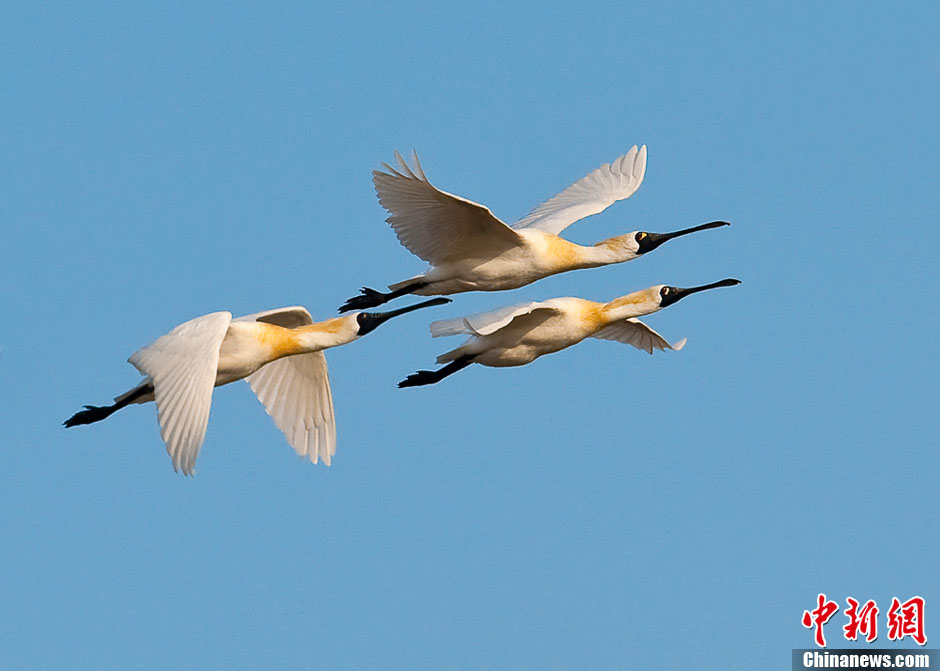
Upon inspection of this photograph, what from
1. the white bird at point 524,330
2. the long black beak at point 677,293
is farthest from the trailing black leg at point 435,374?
the long black beak at point 677,293

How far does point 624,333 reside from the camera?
2336 cm

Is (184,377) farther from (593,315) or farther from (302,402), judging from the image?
(593,315)

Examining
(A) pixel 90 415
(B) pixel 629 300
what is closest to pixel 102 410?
(A) pixel 90 415

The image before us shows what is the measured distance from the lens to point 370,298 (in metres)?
20.8

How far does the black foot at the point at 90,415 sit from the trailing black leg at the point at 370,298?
2680 millimetres

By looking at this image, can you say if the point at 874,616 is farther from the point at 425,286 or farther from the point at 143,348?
the point at 143,348

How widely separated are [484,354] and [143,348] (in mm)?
3929

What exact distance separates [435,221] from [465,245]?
1.93ft

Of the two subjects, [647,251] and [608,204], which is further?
[608,204]

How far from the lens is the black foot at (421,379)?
20.8 meters

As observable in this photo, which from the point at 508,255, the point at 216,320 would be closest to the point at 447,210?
the point at 508,255

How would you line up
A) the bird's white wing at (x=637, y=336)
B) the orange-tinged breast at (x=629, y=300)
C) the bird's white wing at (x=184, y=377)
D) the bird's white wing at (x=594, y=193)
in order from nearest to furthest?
the bird's white wing at (x=184, y=377) → the orange-tinged breast at (x=629, y=300) → the bird's white wing at (x=594, y=193) → the bird's white wing at (x=637, y=336)

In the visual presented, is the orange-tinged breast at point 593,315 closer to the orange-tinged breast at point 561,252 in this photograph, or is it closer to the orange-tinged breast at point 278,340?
the orange-tinged breast at point 561,252

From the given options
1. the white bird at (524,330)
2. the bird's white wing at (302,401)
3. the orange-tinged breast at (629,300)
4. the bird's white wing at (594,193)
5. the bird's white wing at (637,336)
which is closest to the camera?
the white bird at (524,330)
